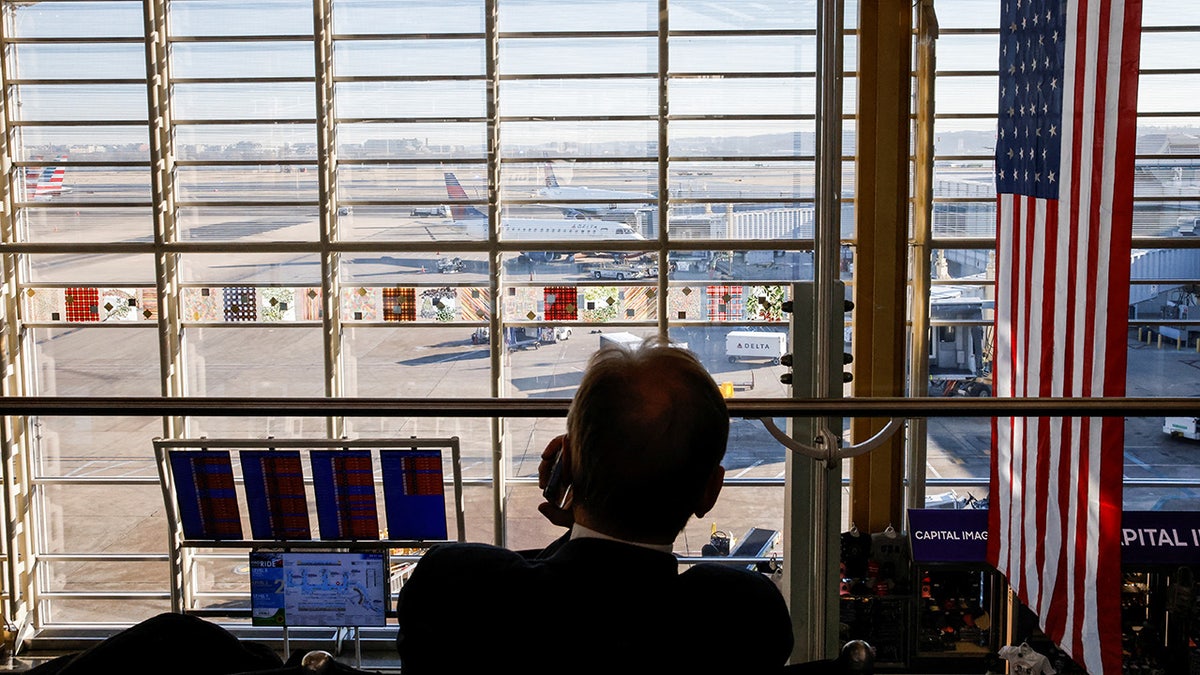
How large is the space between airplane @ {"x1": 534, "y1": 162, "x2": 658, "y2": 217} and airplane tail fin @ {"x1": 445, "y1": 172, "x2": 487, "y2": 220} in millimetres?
574

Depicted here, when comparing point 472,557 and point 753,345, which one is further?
point 753,345

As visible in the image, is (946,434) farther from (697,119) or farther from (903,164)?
(697,119)

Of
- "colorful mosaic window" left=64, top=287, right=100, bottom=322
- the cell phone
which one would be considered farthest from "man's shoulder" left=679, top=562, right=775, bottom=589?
"colorful mosaic window" left=64, top=287, right=100, bottom=322

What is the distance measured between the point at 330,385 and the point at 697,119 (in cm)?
418

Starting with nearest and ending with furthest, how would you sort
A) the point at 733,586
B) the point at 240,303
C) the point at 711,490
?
the point at 733,586 < the point at 711,490 < the point at 240,303

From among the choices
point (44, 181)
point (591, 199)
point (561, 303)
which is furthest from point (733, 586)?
point (44, 181)

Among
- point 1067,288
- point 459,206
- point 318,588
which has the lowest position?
point 318,588

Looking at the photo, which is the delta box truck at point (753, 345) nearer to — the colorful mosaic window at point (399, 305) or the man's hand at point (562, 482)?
the colorful mosaic window at point (399, 305)

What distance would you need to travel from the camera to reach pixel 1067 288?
16.5 feet

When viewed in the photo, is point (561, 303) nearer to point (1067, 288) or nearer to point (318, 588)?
point (318, 588)

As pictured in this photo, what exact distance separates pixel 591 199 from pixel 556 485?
9431mm

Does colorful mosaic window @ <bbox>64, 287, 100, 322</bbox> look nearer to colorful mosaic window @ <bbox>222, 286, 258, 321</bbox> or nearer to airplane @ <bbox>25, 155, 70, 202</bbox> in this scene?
airplane @ <bbox>25, 155, 70, 202</bbox>

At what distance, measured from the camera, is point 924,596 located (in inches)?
388

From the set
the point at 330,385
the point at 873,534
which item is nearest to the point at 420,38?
the point at 330,385
